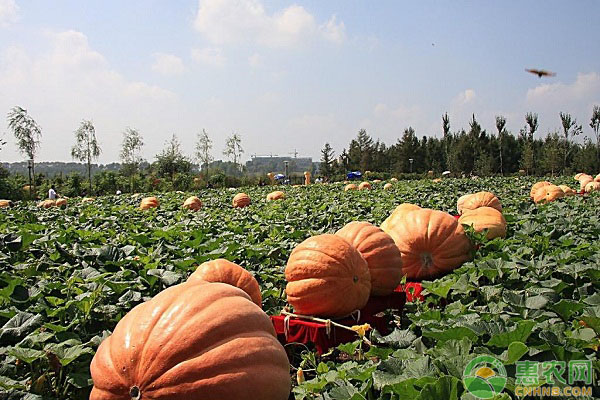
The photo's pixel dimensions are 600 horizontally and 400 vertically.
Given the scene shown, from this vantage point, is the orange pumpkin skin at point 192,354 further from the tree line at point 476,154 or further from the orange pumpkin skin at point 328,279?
the tree line at point 476,154

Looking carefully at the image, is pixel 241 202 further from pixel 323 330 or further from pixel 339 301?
pixel 323 330

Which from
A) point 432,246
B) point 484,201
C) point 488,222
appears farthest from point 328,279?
point 484,201

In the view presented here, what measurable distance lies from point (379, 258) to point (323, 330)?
985 mm

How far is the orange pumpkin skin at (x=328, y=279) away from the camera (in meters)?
3.65

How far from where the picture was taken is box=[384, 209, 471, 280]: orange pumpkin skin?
479 centimetres

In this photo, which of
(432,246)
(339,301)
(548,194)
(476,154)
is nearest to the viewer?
(339,301)

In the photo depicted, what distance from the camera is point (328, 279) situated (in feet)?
12.0

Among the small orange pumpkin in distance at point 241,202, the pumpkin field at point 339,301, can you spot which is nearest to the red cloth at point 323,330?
the pumpkin field at point 339,301

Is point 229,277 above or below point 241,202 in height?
below

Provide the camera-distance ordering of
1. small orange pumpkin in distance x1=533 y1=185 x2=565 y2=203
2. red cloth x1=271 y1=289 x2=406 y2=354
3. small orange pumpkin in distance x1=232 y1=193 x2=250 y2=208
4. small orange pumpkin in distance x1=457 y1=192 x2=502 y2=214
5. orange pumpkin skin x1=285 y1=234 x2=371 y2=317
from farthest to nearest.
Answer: small orange pumpkin in distance x1=232 y1=193 x2=250 y2=208
small orange pumpkin in distance x1=533 y1=185 x2=565 y2=203
small orange pumpkin in distance x1=457 y1=192 x2=502 y2=214
orange pumpkin skin x1=285 y1=234 x2=371 y2=317
red cloth x1=271 y1=289 x2=406 y2=354

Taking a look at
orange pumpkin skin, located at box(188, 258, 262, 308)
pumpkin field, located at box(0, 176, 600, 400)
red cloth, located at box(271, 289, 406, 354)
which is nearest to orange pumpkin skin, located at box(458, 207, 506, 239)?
pumpkin field, located at box(0, 176, 600, 400)

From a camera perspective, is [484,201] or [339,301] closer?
[339,301]

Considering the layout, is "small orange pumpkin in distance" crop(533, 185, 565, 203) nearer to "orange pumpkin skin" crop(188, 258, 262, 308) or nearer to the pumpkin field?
the pumpkin field

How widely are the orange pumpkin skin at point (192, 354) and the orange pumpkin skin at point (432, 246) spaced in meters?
2.80
